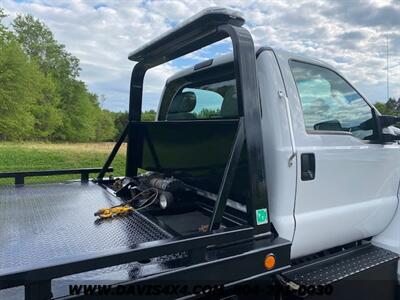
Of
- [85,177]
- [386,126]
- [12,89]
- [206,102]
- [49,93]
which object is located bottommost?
[85,177]

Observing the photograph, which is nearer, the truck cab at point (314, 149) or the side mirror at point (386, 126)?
the truck cab at point (314, 149)

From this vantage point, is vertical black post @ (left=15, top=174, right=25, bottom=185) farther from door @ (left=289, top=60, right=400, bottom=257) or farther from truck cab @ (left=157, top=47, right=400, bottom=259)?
door @ (left=289, top=60, right=400, bottom=257)

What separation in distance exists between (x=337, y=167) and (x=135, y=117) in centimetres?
198

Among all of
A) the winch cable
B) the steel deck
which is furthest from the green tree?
the winch cable

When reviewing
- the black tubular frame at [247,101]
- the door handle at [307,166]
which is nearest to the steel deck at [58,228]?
the black tubular frame at [247,101]

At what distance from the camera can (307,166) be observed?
2.20 meters

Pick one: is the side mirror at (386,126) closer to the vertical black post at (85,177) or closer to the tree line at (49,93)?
the vertical black post at (85,177)

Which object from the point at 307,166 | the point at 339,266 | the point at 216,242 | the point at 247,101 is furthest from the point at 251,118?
the point at 339,266

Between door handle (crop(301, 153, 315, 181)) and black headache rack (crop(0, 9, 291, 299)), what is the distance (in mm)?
372

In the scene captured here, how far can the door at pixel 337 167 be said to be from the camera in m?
2.23

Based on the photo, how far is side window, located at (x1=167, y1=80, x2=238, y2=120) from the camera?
268cm

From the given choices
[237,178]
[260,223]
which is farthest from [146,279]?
[237,178]

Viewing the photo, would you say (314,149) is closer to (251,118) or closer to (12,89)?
(251,118)

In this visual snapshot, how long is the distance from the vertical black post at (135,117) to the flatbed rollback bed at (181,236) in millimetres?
582
